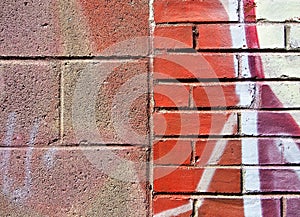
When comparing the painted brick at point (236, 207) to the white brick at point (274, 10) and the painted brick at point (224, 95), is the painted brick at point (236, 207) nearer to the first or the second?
the painted brick at point (224, 95)

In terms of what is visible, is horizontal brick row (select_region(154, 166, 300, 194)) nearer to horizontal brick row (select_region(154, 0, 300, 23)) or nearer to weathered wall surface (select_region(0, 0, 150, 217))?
weathered wall surface (select_region(0, 0, 150, 217))

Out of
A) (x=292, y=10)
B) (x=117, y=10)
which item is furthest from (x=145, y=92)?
(x=292, y=10)

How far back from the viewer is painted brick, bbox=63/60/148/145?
1.82 m

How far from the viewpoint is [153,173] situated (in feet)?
5.96

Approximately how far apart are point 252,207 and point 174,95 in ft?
1.43

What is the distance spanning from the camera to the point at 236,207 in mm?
1806

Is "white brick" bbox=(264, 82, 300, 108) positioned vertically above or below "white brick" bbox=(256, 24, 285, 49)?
below

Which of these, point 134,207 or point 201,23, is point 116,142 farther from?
point 201,23

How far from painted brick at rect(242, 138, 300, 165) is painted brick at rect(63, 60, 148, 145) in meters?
0.33

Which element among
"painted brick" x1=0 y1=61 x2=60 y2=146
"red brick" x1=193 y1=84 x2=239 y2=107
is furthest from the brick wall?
"painted brick" x1=0 y1=61 x2=60 y2=146

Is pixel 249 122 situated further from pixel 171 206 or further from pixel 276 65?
pixel 171 206

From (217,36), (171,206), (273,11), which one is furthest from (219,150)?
(273,11)

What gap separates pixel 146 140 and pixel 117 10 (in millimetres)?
429

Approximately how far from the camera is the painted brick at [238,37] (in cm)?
178
